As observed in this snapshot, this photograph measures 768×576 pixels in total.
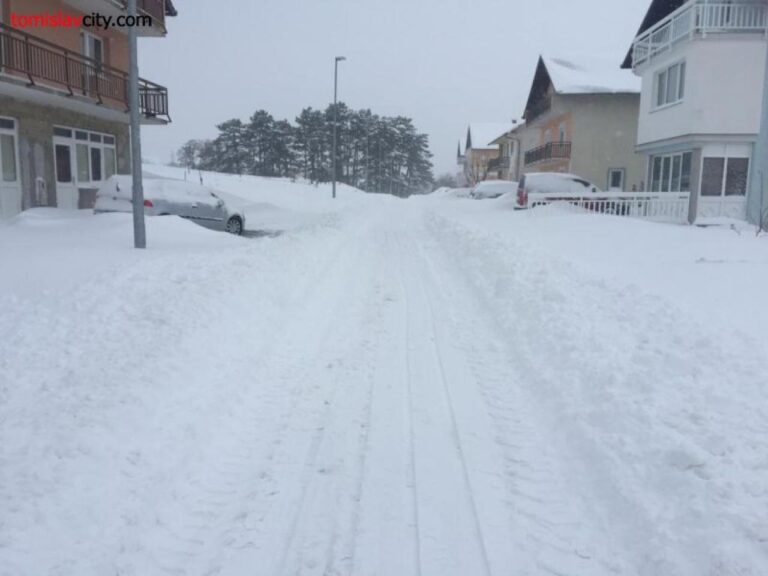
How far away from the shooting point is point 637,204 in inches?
825

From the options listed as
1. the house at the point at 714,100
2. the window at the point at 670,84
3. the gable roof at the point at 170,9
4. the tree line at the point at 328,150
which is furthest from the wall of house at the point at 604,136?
the tree line at the point at 328,150

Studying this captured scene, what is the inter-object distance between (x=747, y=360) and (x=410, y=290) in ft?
17.8

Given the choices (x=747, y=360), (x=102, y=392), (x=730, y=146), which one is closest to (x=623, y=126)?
(x=730, y=146)

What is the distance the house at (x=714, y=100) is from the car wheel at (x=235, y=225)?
48.9 feet

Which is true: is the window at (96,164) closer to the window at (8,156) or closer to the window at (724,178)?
the window at (8,156)

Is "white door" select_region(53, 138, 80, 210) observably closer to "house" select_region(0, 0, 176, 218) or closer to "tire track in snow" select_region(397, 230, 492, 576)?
"house" select_region(0, 0, 176, 218)

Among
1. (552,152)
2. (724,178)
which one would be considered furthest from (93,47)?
(552,152)

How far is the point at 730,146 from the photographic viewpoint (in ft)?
66.7

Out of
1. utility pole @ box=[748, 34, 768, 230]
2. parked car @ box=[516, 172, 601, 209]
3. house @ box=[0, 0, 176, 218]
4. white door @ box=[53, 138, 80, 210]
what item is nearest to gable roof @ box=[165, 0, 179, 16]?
house @ box=[0, 0, 176, 218]

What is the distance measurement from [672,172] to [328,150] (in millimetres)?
62515

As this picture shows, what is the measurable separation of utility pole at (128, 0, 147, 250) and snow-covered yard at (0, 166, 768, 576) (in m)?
2.63

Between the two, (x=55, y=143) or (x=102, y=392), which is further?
(x=55, y=143)

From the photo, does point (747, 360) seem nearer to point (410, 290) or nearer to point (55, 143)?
point (410, 290)

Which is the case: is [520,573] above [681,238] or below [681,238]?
below
